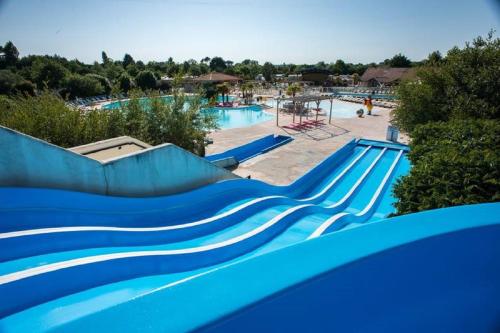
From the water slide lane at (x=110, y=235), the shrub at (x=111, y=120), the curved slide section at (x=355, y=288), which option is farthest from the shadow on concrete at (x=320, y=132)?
the curved slide section at (x=355, y=288)

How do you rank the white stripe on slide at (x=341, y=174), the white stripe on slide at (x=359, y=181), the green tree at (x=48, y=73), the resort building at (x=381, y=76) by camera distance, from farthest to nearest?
the resort building at (x=381, y=76)
the green tree at (x=48, y=73)
the white stripe on slide at (x=341, y=174)
the white stripe on slide at (x=359, y=181)

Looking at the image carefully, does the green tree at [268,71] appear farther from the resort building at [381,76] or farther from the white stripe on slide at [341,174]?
the white stripe on slide at [341,174]

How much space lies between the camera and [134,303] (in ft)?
4.32

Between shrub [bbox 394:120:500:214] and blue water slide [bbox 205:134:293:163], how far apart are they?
27.3ft

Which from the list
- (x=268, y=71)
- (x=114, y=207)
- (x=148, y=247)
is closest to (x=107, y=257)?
(x=148, y=247)

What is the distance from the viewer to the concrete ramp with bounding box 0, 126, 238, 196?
5.16 meters

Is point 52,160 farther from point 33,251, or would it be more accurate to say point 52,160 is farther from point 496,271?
point 496,271

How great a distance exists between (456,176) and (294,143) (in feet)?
39.5

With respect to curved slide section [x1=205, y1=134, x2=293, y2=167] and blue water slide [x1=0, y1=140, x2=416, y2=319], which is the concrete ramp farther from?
curved slide section [x1=205, y1=134, x2=293, y2=167]

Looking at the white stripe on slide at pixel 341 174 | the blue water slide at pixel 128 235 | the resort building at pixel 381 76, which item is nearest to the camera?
the blue water slide at pixel 128 235

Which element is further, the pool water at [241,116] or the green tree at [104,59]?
the green tree at [104,59]

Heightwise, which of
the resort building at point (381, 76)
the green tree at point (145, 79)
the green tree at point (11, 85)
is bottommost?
the green tree at point (11, 85)

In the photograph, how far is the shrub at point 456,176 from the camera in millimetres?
5121

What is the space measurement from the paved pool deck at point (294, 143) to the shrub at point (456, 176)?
17.6ft
